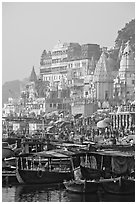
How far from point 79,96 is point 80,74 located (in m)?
6.83

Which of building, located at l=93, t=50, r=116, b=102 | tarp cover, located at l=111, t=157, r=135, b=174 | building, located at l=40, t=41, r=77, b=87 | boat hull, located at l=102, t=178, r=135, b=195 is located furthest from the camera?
building, located at l=40, t=41, r=77, b=87

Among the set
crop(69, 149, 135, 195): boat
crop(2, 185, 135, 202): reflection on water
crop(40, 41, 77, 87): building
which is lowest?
crop(2, 185, 135, 202): reflection on water

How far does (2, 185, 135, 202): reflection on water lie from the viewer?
10336 mm

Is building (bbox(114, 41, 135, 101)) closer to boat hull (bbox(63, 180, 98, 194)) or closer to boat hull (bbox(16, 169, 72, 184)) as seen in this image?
boat hull (bbox(16, 169, 72, 184))

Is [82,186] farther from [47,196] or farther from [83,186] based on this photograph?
[47,196]

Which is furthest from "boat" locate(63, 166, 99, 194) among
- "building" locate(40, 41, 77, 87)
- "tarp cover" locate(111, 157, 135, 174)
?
"building" locate(40, 41, 77, 87)

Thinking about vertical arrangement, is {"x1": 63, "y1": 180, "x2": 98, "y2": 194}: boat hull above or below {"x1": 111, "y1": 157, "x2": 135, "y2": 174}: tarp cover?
below

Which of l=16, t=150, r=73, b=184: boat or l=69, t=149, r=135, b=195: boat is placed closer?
l=69, t=149, r=135, b=195: boat

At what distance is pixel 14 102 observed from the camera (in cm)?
4891

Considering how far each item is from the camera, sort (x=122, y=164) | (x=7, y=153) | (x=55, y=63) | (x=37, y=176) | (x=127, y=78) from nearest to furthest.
→ (x=122, y=164)
(x=37, y=176)
(x=7, y=153)
(x=127, y=78)
(x=55, y=63)

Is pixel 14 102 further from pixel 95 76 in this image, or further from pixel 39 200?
pixel 39 200

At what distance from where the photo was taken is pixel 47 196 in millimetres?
10961

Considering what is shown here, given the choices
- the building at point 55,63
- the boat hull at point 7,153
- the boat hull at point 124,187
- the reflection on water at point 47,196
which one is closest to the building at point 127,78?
the building at point 55,63

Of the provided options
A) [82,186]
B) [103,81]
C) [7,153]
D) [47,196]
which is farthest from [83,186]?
[103,81]
